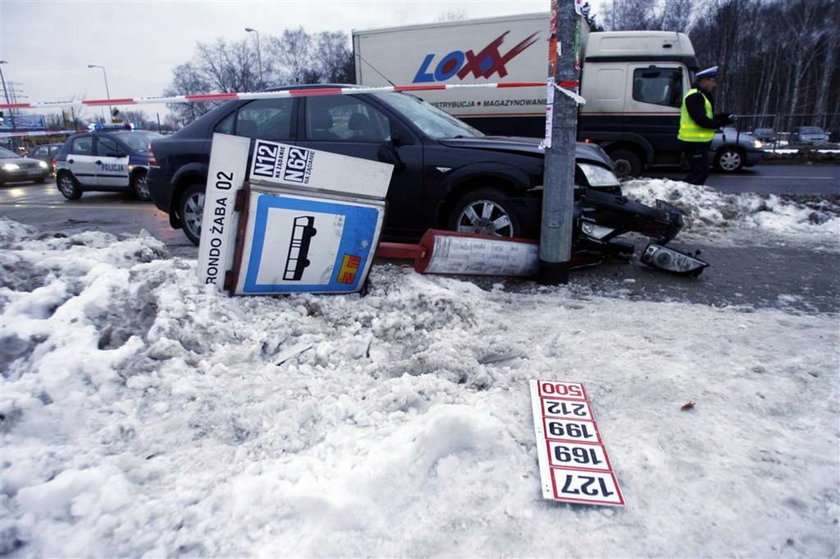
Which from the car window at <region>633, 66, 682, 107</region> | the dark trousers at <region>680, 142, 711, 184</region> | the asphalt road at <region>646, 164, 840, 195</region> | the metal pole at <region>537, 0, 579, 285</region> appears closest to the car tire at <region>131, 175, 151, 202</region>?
the metal pole at <region>537, 0, 579, 285</region>

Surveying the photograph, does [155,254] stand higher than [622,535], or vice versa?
[155,254]

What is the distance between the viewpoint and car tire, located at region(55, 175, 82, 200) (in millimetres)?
11773

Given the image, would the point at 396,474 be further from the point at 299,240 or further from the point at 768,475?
the point at 299,240

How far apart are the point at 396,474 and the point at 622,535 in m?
0.82

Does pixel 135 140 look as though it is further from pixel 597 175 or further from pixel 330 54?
pixel 330 54

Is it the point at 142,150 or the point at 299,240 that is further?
the point at 142,150

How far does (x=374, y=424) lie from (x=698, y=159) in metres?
7.40

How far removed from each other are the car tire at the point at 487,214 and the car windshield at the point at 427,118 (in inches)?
27.6

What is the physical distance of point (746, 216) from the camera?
7.04 metres

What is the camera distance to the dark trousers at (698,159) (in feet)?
24.9

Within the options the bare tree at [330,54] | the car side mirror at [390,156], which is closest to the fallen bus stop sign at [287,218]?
the car side mirror at [390,156]

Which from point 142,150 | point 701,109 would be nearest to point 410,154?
point 701,109

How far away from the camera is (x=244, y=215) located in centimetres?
332

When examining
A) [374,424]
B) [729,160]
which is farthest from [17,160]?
[729,160]
